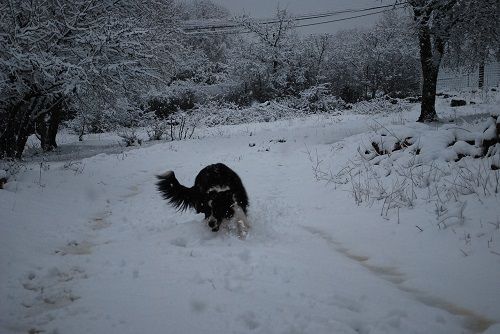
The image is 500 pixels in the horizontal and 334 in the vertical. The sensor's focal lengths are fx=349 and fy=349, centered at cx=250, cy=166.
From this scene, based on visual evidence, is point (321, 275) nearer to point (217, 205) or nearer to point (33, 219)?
point (217, 205)

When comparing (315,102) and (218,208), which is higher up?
(315,102)

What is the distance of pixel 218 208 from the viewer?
15.5 feet

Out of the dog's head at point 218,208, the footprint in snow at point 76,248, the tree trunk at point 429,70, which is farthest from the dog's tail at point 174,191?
the tree trunk at point 429,70

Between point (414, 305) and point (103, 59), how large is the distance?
27.2ft

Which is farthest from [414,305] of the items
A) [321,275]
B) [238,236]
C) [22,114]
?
[22,114]

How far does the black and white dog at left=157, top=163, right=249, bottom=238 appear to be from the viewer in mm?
4730

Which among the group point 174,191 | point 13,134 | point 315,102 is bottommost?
point 174,191

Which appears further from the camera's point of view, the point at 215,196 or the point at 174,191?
the point at 174,191

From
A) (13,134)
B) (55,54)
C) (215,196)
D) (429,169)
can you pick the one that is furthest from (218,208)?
(13,134)

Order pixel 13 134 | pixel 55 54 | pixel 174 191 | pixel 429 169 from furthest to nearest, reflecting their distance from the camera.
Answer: pixel 13 134 → pixel 55 54 → pixel 429 169 → pixel 174 191

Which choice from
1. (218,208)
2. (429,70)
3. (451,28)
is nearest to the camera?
(218,208)

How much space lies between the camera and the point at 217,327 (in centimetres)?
256

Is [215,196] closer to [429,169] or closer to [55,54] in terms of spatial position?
[429,169]

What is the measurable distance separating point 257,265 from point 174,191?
2161 millimetres
